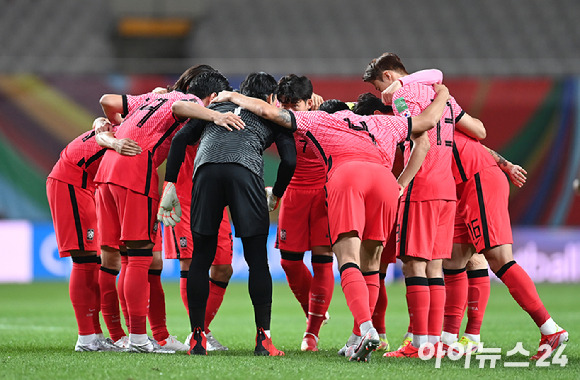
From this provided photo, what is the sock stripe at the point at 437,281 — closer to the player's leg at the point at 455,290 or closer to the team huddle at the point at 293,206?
the team huddle at the point at 293,206

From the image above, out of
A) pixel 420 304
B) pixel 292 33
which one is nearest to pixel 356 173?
pixel 420 304

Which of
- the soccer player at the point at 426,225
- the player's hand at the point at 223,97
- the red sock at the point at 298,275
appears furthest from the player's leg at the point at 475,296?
the player's hand at the point at 223,97

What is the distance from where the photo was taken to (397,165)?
6445 millimetres

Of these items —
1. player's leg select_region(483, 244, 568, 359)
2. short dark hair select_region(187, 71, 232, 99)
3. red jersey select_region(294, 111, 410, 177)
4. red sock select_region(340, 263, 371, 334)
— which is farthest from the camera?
short dark hair select_region(187, 71, 232, 99)

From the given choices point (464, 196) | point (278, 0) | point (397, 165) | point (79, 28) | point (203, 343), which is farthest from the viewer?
point (278, 0)

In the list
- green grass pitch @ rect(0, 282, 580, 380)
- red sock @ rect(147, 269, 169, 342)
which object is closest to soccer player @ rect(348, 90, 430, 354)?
green grass pitch @ rect(0, 282, 580, 380)

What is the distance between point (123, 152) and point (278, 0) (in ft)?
53.8

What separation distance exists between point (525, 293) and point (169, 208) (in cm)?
249

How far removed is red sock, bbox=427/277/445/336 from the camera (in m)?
5.34

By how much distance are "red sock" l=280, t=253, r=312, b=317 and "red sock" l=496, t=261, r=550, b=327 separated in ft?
5.46

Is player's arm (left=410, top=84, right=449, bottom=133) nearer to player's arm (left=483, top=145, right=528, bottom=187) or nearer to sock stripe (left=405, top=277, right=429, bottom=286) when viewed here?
player's arm (left=483, top=145, right=528, bottom=187)

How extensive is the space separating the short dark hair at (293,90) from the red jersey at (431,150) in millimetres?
705

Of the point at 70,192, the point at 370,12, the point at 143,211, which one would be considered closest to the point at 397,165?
the point at 143,211

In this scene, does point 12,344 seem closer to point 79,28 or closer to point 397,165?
point 397,165
